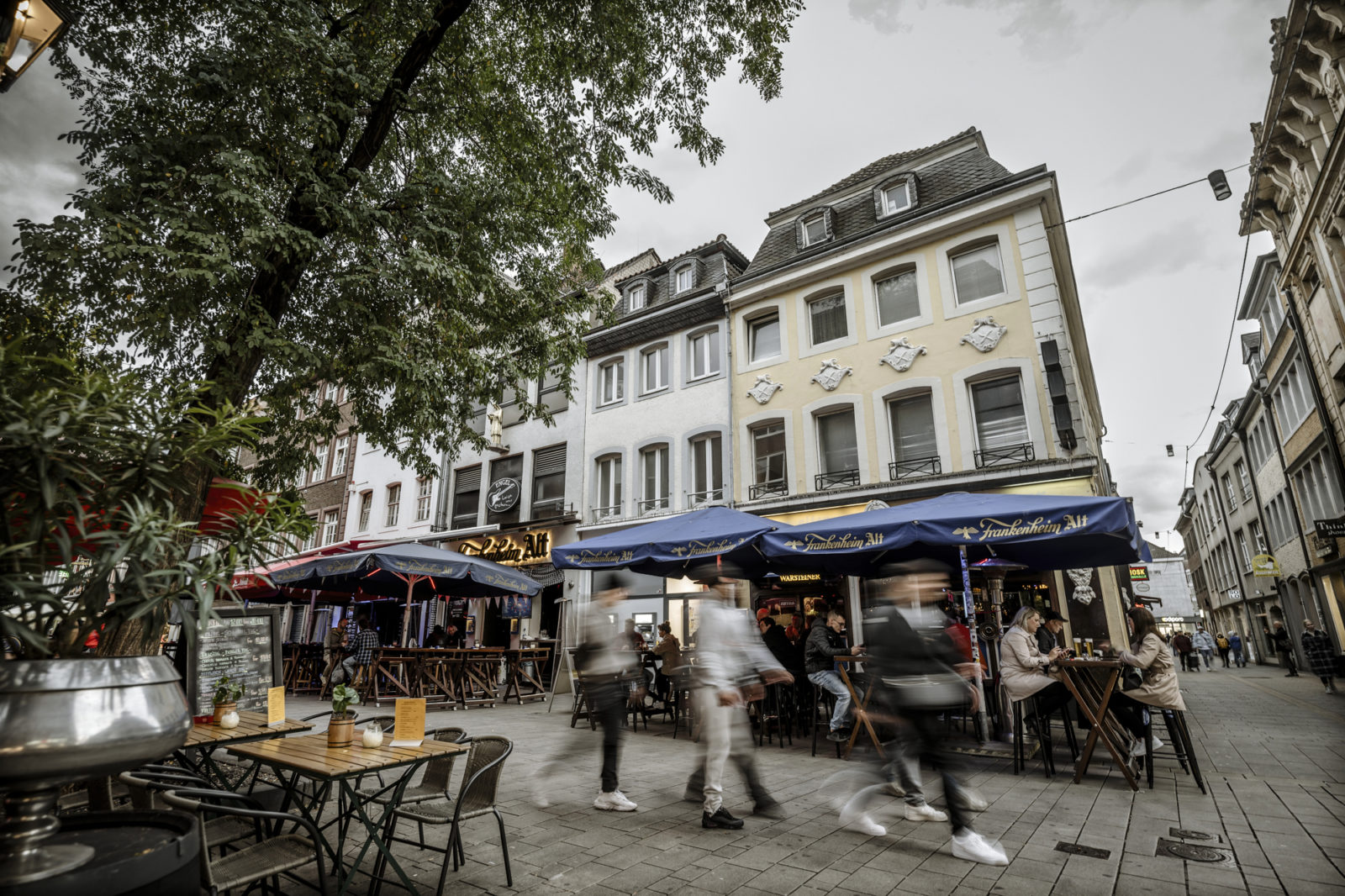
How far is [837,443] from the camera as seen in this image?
46.9 ft

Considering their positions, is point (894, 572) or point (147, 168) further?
point (147, 168)

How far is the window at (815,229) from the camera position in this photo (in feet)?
53.0

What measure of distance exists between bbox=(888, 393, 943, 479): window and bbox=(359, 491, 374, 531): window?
1856cm

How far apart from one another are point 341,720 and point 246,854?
845 mm

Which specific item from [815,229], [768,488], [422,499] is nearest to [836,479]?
[768,488]

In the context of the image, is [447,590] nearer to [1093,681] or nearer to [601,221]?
[601,221]

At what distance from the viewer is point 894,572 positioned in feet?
15.8

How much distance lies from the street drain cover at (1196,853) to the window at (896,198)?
1358cm

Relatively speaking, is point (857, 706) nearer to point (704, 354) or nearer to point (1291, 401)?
point (704, 354)

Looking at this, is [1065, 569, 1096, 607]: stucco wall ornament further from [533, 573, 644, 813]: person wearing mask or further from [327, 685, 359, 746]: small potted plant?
[327, 685, 359, 746]: small potted plant

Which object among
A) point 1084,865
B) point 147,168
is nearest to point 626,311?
point 147,168

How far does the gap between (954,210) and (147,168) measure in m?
13.6

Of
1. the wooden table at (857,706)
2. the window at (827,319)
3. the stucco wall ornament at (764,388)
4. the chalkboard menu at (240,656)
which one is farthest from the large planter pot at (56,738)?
the window at (827,319)

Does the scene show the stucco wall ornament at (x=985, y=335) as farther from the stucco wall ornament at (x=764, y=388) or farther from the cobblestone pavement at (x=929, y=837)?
the cobblestone pavement at (x=929, y=837)
